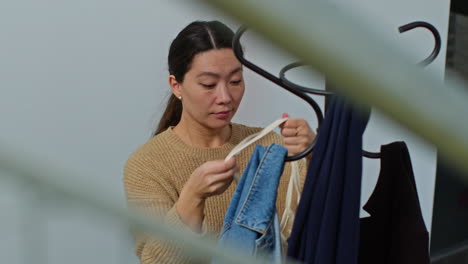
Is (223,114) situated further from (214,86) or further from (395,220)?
(395,220)

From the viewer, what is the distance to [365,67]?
105 millimetres

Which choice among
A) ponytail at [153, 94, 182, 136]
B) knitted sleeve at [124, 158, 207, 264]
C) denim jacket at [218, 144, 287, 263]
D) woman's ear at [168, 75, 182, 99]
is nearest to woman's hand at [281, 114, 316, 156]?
denim jacket at [218, 144, 287, 263]

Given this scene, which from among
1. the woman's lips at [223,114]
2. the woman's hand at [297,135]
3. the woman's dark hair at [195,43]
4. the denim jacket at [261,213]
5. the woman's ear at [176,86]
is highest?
the woman's dark hair at [195,43]

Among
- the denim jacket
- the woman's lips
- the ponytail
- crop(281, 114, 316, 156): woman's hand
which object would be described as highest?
the ponytail

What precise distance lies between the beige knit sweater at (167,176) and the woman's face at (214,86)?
0.09 metres

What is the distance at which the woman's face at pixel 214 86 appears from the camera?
92cm

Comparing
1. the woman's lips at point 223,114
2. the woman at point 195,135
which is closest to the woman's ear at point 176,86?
the woman at point 195,135

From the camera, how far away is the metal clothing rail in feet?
0.33

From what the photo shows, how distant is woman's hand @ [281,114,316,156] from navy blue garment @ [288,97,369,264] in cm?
15

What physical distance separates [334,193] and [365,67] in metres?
0.44

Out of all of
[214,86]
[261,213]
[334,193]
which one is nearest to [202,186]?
[261,213]

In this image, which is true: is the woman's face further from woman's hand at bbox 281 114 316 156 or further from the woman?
woman's hand at bbox 281 114 316 156

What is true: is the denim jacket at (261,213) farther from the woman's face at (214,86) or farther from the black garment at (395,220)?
the woman's face at (214,86)

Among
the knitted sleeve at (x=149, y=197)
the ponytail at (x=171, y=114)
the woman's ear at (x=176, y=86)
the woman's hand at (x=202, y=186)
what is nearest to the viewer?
the woman's hand at (x=202, y=186)
